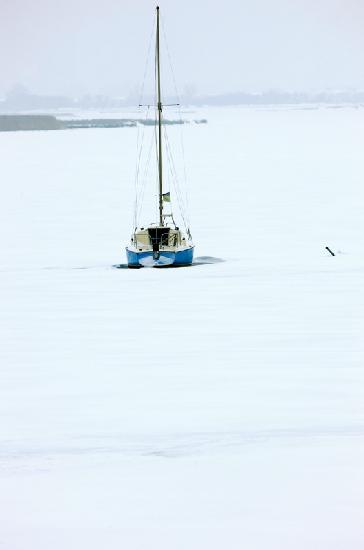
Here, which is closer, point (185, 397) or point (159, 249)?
point (185, 397)

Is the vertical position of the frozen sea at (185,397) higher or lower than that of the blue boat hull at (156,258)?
higher

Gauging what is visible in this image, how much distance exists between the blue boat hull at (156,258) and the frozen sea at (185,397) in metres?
0.42

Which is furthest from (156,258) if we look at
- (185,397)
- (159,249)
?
(185,397)

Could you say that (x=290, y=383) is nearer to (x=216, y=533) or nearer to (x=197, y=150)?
(x=216, y=533)

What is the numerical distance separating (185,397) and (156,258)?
20.6 meters

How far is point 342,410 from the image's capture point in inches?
779

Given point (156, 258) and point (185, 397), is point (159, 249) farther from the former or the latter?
point (185, 397)

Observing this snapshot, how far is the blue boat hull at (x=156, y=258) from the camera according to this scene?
41250mm

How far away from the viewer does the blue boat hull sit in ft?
135

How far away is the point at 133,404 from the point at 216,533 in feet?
20.0

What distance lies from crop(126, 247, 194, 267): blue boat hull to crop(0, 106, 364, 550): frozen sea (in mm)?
422

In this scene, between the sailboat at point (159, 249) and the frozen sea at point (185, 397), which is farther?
the sailboat at point (159, 249)

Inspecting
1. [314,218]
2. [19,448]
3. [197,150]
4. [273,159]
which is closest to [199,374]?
[19,448]

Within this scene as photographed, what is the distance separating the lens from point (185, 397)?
20.9 m
